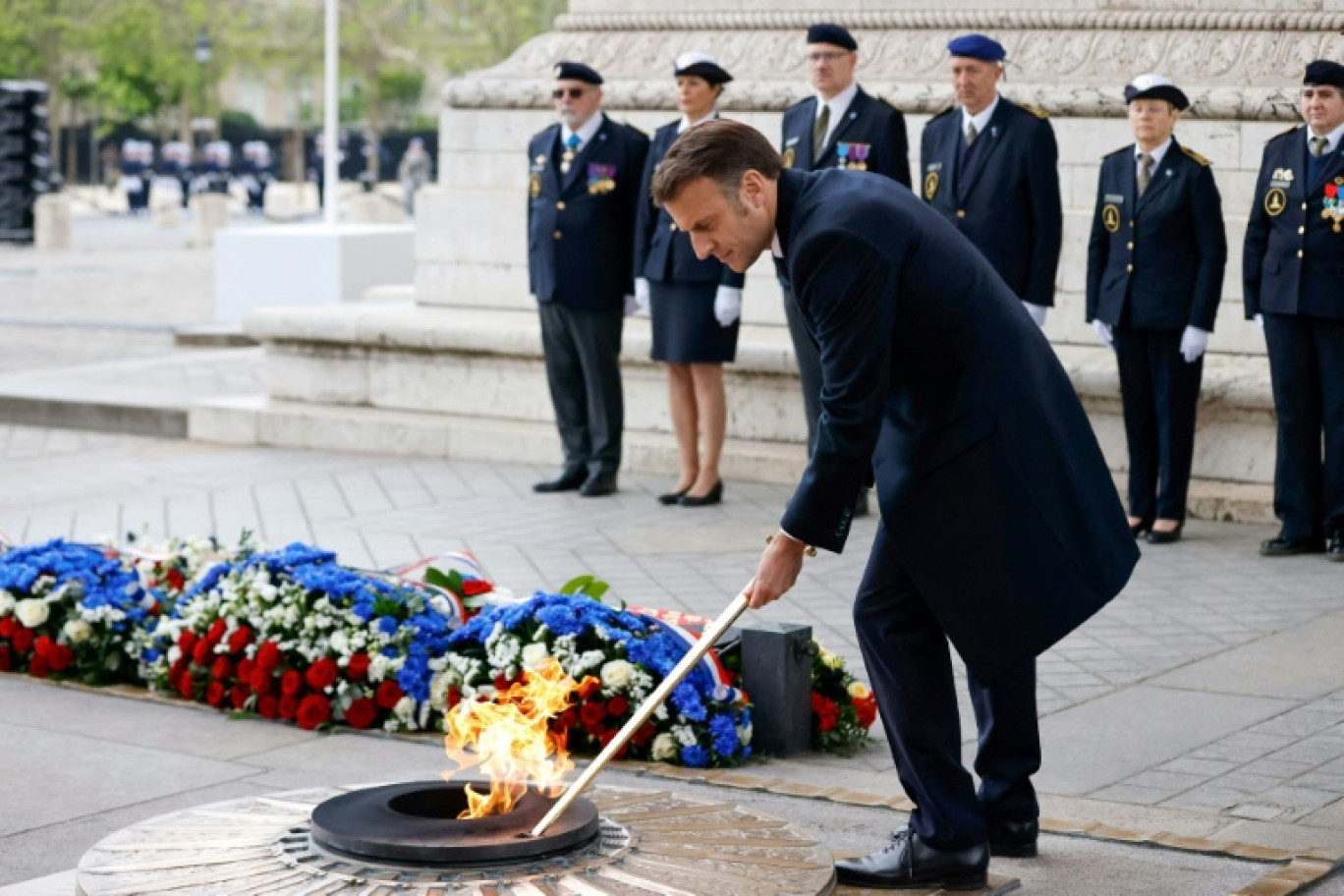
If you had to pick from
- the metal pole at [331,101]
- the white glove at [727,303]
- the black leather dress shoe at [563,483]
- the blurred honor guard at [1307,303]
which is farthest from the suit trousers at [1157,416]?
the metal pole at [331,101]

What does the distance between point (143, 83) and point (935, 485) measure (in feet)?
203

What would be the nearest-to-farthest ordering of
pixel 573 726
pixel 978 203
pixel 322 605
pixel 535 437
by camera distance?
pixel 573 726
pixel 322 605
pixel 978 203
pixel 535 437

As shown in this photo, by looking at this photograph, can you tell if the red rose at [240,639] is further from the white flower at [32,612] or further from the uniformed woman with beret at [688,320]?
the uniformed woman with beret at [688,320]

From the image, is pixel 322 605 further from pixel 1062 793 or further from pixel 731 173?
pixel 731 173

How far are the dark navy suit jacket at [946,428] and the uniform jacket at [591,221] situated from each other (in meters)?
6.00

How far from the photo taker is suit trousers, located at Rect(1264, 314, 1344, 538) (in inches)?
348

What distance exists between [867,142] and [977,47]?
612 mm

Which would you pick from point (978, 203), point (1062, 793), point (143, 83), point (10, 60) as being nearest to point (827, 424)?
point (1062, 793)

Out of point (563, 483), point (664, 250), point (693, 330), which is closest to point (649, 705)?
point (693, 330)

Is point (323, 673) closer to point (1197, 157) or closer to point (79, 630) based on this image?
point (79, 630)

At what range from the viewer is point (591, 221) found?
10.3 m

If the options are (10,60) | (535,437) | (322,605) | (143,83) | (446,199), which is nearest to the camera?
(322,605)

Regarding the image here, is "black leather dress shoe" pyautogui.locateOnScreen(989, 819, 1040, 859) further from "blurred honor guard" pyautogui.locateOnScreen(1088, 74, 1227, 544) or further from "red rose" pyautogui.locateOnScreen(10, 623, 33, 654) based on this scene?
"blurred honor guard" pyautogui.locateOnScreen(1088, 74, 1227, 544)

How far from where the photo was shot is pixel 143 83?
6347 centimetres
